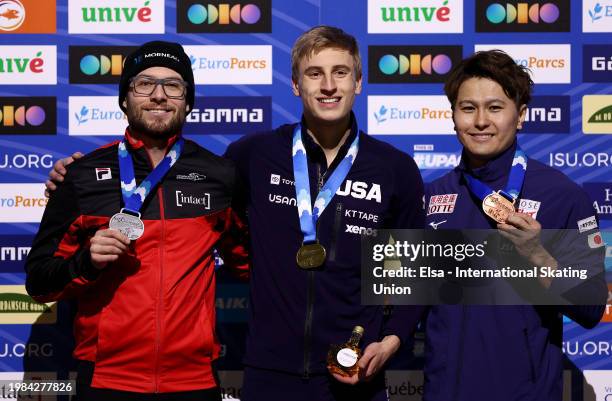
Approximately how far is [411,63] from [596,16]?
0.98 m

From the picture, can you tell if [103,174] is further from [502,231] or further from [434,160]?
[434,160]

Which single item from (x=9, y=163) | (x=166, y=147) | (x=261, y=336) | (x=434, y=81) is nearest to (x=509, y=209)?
(x=261, y=336)

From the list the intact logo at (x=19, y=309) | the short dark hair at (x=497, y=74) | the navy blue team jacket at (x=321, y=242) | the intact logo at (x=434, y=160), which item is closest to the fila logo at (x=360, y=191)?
the navy blue team jacket at (x=321, y=242)

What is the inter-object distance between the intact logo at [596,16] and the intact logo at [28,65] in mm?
2718

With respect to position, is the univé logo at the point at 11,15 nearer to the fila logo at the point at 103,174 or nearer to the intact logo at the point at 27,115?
the intact logo at the point at 27,115

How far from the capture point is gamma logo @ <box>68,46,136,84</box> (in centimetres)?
386

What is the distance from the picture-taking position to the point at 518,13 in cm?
388

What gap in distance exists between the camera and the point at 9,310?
3.91m

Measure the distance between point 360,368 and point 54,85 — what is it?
2299 mm

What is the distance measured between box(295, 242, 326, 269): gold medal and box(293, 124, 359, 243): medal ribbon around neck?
3cm

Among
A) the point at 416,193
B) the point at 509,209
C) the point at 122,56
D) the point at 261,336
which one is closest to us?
the point at 509,209

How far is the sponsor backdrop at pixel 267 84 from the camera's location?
3863 millimetres

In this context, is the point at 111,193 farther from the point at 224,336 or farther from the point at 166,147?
the point at 224,336

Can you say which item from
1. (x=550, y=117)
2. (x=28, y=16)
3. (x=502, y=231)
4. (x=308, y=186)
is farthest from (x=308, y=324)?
(x=28, y=16)
